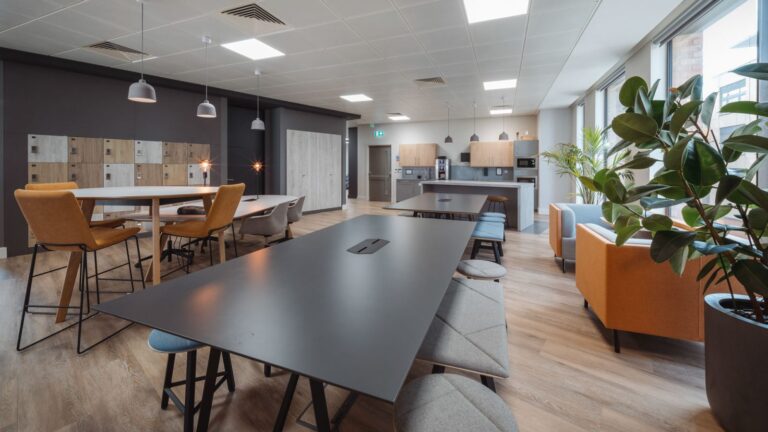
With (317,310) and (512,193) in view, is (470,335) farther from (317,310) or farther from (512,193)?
(512,193)

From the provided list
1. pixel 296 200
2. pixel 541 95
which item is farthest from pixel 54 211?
pixel 541 95

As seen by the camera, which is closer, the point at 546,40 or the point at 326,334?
the point at 326,334

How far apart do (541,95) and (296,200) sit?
244 inches

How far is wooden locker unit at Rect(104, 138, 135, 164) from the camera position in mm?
5887

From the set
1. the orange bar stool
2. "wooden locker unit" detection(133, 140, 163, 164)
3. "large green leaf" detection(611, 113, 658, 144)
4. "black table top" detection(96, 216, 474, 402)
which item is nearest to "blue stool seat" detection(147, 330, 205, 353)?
"black table top" detection(96, 216, 474, 402)

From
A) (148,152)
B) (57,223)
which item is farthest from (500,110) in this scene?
(57,223)

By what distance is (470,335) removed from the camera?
128 cm

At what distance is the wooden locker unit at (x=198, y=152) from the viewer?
701 centimetres

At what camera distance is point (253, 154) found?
9.02 meters

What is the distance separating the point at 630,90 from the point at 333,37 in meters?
3.91

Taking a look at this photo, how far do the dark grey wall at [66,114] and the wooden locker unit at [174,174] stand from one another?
21.7 inches

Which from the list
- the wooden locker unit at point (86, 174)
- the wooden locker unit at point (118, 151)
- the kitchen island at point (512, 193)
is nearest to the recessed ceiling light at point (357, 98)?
the kitchen island at point (512, 193)

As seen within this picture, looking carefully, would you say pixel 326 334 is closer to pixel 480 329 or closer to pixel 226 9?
pixel 480 329

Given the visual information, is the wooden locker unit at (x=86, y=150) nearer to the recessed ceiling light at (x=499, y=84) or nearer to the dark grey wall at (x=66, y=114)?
the dark grey wall at (x=66, y=114)
